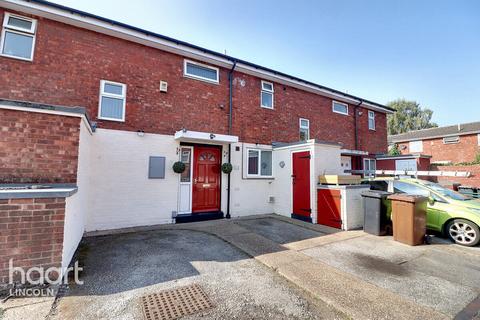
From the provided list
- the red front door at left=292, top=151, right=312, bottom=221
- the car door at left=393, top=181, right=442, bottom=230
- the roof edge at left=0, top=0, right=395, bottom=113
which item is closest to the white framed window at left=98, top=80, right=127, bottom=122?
the roof edge at left=0, top=0, right=395, bottom=113

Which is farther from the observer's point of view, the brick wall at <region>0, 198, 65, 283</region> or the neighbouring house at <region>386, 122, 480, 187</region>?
the neighbouring house at <region>386, 122, 480, 187</region>

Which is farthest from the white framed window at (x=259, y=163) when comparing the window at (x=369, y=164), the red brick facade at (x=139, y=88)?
the window at (x=369, y=164)

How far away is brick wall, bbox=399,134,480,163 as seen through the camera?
18609 mm

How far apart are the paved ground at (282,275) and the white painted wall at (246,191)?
2.31 metres

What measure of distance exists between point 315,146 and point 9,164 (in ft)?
23.5

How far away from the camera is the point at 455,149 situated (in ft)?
64.7

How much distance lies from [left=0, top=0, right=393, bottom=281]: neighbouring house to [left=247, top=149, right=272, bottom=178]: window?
0.05 metres

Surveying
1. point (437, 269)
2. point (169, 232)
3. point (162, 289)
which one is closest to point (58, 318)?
point (162, 289)

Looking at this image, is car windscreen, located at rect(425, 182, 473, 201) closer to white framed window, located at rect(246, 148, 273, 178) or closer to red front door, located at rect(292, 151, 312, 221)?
red front door, located at rect(292, 151, 312, 221)

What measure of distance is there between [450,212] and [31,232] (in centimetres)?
840

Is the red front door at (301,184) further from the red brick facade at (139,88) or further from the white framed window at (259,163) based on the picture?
the red brick facade at (139,88)

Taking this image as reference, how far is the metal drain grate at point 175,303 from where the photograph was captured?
248cm

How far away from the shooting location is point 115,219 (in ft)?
19.8

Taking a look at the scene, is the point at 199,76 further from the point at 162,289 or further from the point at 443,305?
the point at 443,305
